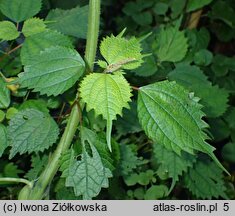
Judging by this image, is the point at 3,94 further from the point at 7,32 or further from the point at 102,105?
the point at 102,105

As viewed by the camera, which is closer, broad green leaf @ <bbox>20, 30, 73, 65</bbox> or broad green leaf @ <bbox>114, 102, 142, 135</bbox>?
broad green leaf @ <bbox>20, 30, 73, 65</bbox>

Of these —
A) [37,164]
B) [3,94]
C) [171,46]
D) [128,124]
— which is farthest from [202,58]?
[3,94]

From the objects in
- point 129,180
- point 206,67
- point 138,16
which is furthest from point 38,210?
point 138,16

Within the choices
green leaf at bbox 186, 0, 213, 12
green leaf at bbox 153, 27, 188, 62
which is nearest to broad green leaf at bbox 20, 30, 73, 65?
green leaf at bbox 153, 27, 188, 62

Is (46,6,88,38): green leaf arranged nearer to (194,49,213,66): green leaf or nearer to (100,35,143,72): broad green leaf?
(100,35,143,72): broad green leaf

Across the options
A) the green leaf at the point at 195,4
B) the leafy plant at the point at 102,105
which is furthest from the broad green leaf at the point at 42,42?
the green leaf at the point at 195,4

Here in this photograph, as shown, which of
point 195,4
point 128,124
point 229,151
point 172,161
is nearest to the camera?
point 172,161

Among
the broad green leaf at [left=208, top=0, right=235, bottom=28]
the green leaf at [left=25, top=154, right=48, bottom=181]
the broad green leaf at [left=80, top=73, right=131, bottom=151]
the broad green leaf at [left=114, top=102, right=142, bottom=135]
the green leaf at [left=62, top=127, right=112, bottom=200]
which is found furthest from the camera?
the broad green leaf at [left=208, top=0, right=235, bottom=28]
